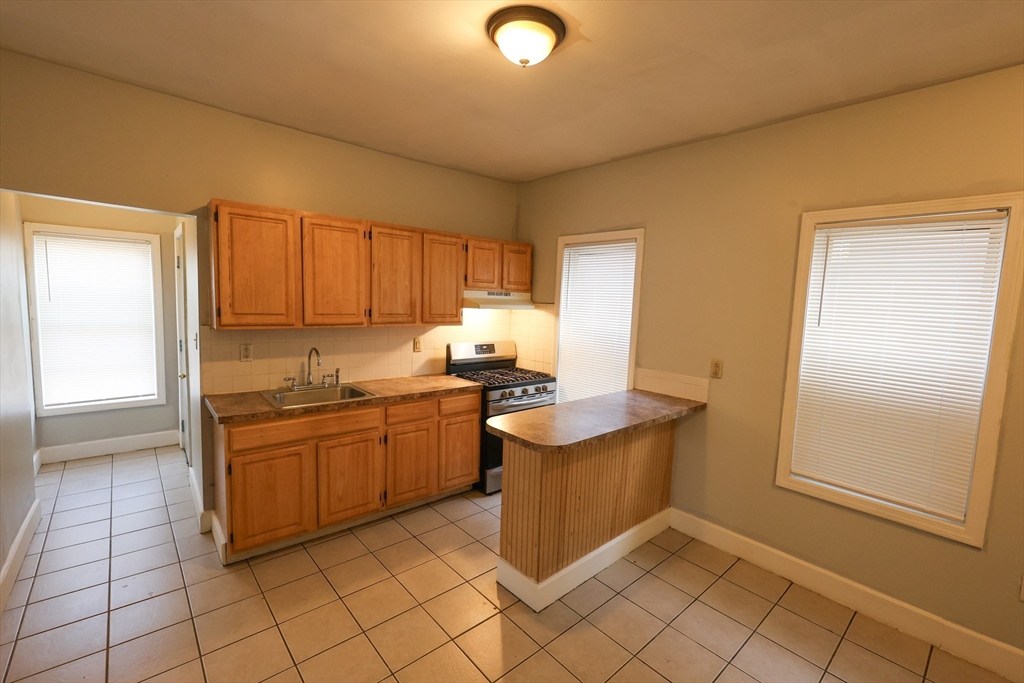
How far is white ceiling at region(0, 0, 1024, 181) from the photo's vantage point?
1.70 metres

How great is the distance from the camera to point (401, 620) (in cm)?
225

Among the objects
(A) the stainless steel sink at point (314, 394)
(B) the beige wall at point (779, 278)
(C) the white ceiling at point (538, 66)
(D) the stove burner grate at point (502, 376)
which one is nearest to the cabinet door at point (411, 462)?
(A) the stainless steel sink at point (314, 394)

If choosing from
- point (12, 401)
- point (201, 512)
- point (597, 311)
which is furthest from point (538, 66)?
point (12, 401)

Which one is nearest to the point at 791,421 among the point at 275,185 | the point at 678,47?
the point at 678,47

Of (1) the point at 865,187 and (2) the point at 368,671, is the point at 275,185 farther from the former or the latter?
(1) the point at 865,187

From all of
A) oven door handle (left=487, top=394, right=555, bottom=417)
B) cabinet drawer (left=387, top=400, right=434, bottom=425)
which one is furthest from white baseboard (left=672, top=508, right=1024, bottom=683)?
cabinet drawer (left=387, top=400, right=434, bottom=425)

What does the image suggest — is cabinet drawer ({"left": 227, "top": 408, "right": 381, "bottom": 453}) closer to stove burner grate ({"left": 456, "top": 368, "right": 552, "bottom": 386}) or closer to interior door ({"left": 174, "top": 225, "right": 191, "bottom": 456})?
stove burner grate ({"left": 456, "top": 368, "right": 552, "bottom": 386})

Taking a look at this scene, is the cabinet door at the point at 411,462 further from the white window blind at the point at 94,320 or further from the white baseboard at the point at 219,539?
the white window blind at the point at 94,320

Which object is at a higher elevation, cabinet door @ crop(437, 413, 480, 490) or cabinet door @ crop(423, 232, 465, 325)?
cabinet door @ crop(423, 232, 465, 325)

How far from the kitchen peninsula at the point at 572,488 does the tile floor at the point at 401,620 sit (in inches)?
5.5

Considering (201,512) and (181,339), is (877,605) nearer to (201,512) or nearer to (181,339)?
(201,512)

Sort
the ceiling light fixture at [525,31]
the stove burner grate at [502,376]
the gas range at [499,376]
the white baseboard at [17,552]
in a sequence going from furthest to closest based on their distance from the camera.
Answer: the stove burner grate at [502,376], the gas range at [499,376], the white baseboard at [17,552], the ceiling light fixture at [525,31]

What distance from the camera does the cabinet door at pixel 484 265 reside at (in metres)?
3.78

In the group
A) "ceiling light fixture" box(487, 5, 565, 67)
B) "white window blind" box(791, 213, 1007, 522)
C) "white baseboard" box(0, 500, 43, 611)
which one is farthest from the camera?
"white baseboard" box(0, 500, 43, 611)
